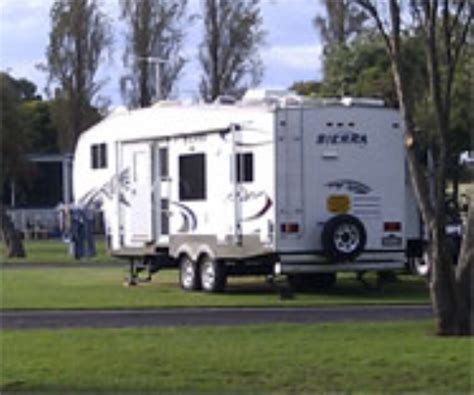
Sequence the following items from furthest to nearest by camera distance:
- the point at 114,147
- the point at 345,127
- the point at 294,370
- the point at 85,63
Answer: the point at 85,63, the point at 114,147, the point at 345,127, the point at 294,370

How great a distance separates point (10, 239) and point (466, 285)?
996 inches

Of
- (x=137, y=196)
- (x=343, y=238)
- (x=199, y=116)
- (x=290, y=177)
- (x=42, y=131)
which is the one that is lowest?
(x=343, y=238)

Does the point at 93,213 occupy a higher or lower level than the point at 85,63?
lower

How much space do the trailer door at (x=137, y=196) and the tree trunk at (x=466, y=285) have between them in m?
11.3

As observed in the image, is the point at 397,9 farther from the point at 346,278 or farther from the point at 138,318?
the point at 346,278

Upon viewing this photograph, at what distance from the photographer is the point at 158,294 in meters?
21.1

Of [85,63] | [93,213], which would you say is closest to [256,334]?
[93,213]

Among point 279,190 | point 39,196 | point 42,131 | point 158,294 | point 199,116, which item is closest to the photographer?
point 279,190

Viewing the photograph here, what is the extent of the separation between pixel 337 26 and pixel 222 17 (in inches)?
198

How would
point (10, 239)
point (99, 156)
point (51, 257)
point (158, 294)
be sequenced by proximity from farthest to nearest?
point (10, 239), point (51, 257), point (99, 156), point (158, 294)

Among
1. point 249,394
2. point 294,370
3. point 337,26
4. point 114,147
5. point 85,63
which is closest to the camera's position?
point 249,394

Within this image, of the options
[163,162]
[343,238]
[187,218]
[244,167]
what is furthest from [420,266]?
[163,162]

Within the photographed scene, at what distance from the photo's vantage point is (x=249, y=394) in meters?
9.61

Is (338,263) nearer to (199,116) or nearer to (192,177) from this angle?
(192,177)
